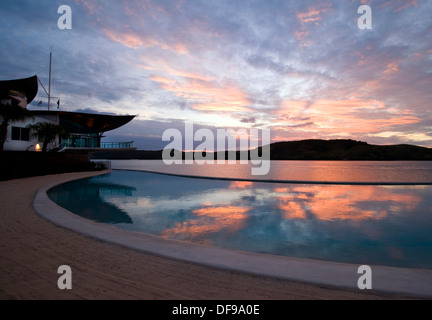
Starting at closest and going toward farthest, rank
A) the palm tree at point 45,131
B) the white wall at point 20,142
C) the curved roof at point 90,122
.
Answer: the white wall at point 20,142 < the palm tree at point 45,131 < the curved roof at point 90,122

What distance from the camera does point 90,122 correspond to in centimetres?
3981

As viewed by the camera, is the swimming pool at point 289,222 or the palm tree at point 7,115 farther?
the palm tree at point 7,115

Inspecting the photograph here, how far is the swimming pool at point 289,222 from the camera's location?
672 centimetres

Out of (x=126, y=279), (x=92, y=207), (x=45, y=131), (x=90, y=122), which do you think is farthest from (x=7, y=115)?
(x=126, y=279)

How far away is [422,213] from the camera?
440 inches

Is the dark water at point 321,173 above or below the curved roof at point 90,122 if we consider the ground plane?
below

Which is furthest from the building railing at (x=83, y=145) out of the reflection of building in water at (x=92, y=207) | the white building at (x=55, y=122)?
the reflection of building in water at (x=92, y=207)

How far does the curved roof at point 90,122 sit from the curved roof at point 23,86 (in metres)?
5.65

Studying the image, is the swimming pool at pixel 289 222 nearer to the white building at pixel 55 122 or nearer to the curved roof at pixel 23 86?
the white building at pixel 55 122

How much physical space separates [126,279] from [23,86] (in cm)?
4261

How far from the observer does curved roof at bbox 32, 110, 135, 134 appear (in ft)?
122

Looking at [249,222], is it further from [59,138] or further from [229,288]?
[59,138]

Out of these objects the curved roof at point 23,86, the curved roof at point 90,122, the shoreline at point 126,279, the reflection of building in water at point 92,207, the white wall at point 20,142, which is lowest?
the reflection of building in water at point 92,207
